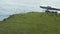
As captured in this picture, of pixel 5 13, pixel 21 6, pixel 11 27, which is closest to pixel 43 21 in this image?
pixel 11 27

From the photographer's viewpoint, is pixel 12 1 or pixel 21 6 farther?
pixel 12 1

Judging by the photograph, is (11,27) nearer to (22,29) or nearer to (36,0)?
(22,29)

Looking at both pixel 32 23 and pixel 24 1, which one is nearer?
pixel 32 23

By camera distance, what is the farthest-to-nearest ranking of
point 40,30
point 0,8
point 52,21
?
1. point 0,8
2. point 52,21
3. point 40,30

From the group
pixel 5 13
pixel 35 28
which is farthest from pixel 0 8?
pixel 35 28

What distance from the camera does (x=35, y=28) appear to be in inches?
301

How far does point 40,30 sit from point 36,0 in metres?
9.20

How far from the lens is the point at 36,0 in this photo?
640 inches

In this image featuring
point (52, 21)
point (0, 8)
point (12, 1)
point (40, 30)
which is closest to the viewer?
point (40, 30)

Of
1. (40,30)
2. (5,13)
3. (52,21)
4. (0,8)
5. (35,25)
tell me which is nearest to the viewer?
(40,30)

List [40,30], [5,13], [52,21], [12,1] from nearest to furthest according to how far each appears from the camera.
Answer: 1. [40,30]
2. [52,21]
3. [5,13]
4. [12,1]

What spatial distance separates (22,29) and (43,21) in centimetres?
170

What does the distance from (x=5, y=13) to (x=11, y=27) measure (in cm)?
410

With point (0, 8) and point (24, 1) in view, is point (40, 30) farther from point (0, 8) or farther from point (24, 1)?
point (24, 1)
